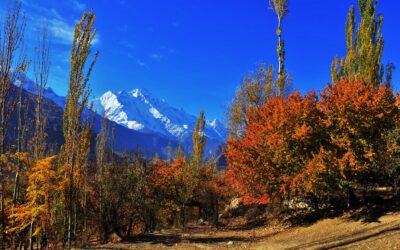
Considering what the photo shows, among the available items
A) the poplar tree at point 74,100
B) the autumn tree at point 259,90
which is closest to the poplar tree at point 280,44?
the autumn tree at point 259,90

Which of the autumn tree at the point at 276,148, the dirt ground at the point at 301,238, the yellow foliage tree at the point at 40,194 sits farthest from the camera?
the autumn tree at the point at 276,148

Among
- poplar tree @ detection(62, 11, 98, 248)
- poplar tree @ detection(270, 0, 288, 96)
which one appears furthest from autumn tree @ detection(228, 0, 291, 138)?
poplar tree @ detection(62, 11, 98, 248)

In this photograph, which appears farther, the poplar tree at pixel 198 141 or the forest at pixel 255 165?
the poplar tree at pixel 198 141

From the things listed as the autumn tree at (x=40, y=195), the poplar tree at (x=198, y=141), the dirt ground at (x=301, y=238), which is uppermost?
the poplar tree at (x=198, y=141)

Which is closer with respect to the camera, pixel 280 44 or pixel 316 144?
pixel 316 144

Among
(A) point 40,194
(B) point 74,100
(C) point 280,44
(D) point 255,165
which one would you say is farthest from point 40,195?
(C) point 280,44

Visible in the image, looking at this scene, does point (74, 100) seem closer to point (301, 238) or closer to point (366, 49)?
point (301, 238)

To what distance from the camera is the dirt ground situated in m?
11.7

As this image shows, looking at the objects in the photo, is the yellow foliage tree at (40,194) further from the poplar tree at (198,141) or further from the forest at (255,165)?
the poplar tree at (198,141)

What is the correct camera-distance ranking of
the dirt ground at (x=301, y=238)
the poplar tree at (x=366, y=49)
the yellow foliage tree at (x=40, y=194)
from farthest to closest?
the poplar tree at (x=366, y=49), the yellow foliage tree at (x=40, y=194), the dirt ground at (x=301, y=238)

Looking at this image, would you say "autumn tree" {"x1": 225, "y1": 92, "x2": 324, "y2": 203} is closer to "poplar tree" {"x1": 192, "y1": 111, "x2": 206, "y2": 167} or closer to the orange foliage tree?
the orange foliage tree

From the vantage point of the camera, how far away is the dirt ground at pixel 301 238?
462 inches

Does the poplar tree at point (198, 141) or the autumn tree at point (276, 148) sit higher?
the poplar tree at point (198, 141)

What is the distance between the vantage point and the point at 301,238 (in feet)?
46.5
